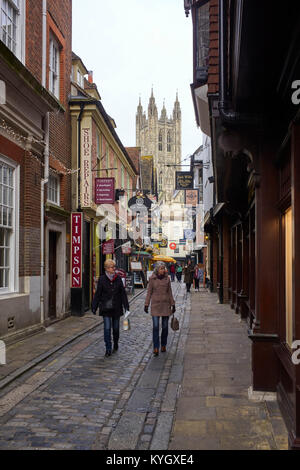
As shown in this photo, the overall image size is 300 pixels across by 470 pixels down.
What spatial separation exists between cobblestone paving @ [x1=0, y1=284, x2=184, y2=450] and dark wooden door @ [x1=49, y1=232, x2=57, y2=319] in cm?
491

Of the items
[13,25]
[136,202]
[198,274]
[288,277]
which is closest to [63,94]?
[13,25]

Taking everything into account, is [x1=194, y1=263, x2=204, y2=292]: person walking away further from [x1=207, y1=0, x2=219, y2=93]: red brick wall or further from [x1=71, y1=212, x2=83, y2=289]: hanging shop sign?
[x1=207, y1=0, x2=219, y2=93]: red brick wall

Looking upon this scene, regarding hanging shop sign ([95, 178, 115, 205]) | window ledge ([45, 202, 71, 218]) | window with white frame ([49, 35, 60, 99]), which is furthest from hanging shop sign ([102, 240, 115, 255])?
window with white frame ([49, 35, 60, 99])

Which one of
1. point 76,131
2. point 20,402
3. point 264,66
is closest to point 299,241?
point 264,66

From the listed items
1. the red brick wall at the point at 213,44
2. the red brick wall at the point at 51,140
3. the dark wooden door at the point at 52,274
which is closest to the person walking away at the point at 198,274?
the red brick wall at the point at 51,140

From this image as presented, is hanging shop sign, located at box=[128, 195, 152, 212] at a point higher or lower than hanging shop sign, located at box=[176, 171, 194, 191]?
lower

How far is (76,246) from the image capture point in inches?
609

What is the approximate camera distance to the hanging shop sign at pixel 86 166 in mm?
15844

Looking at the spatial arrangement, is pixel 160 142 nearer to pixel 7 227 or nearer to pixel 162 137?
pixel 162 137

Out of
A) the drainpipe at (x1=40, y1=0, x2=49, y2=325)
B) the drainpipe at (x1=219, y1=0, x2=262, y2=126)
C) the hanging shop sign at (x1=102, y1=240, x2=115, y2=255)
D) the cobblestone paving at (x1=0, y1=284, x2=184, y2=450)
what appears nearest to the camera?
the cobblestone paving at (x1=0, y1=284, x2=184, y2=450)

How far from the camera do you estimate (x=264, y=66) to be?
4.77m

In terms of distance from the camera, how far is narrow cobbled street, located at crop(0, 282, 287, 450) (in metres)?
4.85
